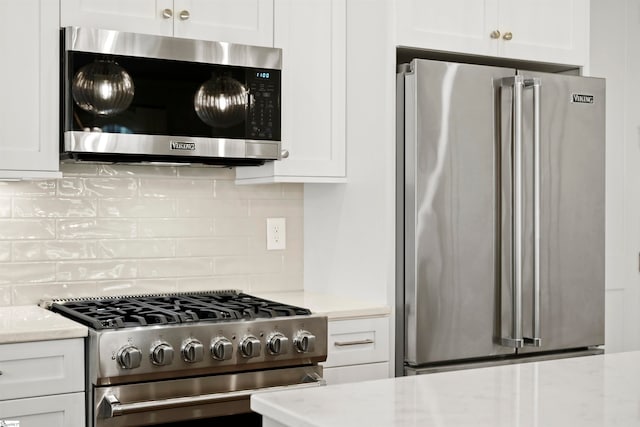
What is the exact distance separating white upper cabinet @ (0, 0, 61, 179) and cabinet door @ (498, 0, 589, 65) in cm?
183

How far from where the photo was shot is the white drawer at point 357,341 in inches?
120

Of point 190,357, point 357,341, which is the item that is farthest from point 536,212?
point 190,357

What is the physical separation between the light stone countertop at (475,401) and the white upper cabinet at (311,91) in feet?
5.34

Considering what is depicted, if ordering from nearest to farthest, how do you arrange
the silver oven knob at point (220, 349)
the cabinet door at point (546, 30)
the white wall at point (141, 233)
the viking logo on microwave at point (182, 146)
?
the silver oven knob at point (220, 349) < the viking logo on microwave at point (182, 146) < the white wall at point (141, 233) < the cabinet door at point (546, 30)

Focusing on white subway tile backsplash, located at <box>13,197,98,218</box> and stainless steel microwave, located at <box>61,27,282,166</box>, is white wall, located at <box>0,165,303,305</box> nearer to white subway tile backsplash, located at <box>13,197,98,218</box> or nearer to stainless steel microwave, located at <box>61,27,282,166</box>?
white subway tile backsplash, located at <box>13,197,98,218</box>

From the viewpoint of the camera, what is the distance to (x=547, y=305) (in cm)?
340

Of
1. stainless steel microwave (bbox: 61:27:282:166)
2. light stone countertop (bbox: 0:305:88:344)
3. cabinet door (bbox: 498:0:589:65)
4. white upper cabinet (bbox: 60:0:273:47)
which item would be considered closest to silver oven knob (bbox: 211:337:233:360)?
light stone countertop (bbox: 0:305:88:344)

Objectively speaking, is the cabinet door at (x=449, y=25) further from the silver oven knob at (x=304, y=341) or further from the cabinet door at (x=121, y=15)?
the silver oven knob at (x=304, y=341)

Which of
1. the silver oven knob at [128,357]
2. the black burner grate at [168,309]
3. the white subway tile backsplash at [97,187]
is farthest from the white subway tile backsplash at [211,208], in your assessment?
the silver oven knob at [128,357]

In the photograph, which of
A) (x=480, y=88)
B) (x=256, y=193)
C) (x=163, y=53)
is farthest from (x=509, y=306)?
(x=163, y=53)

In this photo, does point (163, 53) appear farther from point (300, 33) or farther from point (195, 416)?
point (195, 416)

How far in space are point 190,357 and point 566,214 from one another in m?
1.71

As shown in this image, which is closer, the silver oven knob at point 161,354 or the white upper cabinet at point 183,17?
the silver oven knob at point 161,354

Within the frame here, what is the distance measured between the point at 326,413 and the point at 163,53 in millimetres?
1892
